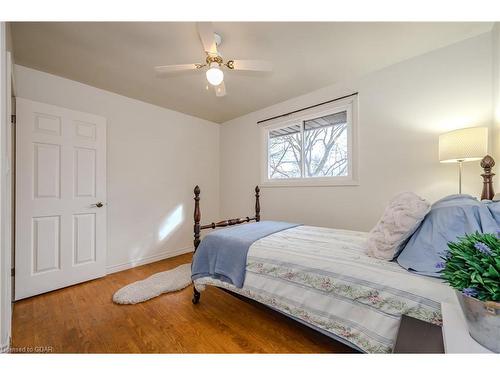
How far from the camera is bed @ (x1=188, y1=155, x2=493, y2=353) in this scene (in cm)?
100

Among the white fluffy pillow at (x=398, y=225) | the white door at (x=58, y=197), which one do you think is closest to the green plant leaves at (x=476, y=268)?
the white fluffy pillow at (x=398, y=225)

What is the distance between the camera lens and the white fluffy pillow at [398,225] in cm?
123

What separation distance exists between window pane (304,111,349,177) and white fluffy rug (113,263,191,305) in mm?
2227

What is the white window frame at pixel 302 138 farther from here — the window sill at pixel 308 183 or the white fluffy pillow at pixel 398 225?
the white fluffy pillow at pixel 398 225

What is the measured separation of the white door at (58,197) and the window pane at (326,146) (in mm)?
2822

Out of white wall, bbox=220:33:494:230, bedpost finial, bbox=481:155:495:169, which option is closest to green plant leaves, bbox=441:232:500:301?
bedpost finial, bbox=481:155:495:169

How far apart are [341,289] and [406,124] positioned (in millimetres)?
2003

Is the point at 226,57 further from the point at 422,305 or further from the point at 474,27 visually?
the point at 422,305

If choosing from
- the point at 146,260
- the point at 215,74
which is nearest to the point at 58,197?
the point at 146,260

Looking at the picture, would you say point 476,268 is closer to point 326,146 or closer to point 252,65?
point 252,65

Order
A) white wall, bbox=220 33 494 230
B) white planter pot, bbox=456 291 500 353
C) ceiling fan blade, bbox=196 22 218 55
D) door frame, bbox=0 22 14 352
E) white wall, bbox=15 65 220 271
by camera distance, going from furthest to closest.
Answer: white wall, bbox=15 65 220 271, white wall, bbox=220 33 494 230, ceiling fan blade, bbox=196 22 218 55, door frame, bbox=0 22 14 352, white planter pot, bbox=456 291 500 353

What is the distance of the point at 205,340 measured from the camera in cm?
150

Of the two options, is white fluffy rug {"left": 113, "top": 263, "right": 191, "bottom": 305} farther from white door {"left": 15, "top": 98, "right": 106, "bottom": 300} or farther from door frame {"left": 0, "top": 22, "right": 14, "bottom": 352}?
door frame {"left": 0, "top": 22, "right": 14, "bottom": 352}

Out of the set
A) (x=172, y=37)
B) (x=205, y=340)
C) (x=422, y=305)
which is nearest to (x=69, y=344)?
(x=205, y=340)
